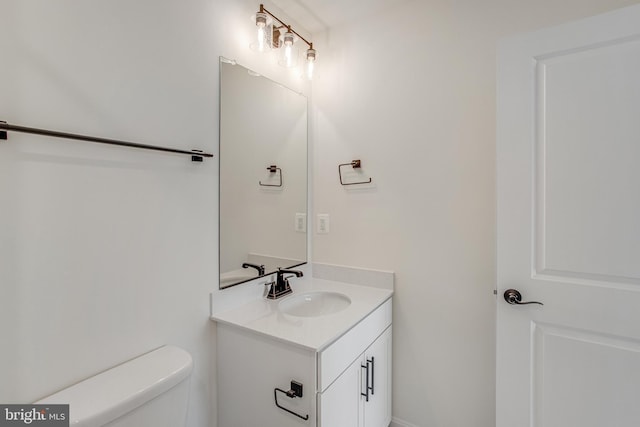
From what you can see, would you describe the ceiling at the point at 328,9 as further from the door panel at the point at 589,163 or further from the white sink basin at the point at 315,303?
the white sink basin at the point at 315,303

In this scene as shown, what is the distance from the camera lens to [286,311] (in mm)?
1546

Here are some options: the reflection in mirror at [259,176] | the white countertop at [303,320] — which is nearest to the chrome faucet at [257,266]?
the reflection in mirror at [259,176]

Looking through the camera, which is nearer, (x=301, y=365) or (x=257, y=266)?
(x=301, y=365)

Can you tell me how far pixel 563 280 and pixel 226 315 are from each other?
4.67ft

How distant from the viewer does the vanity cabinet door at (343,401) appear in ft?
3.58

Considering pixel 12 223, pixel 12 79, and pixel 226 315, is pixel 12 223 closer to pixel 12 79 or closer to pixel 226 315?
pixel 12 79

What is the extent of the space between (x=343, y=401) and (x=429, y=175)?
1.17 metres

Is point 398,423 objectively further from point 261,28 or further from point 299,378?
point 261,28

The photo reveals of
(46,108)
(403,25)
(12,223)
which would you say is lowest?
(12,223)

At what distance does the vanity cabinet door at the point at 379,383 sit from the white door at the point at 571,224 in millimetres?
535

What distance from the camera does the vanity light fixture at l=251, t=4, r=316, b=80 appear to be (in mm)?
1436

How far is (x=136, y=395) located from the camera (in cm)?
87

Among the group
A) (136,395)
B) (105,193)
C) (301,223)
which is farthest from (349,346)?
(105,193)

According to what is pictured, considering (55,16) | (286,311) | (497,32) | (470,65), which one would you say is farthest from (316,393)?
(497,32)
